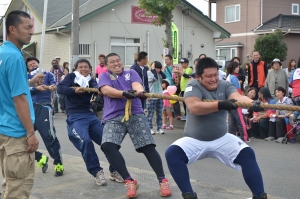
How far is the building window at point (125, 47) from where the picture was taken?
25031 mm

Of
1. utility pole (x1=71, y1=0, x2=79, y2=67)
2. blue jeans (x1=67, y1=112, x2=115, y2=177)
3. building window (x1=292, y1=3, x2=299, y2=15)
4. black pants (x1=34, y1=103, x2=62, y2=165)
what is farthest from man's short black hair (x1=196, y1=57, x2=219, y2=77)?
building window (x1=292, y1=3, x2=299, y2=15)

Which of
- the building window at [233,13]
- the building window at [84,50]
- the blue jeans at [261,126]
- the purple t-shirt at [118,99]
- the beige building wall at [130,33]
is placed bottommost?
the blue jeans at [261,126]

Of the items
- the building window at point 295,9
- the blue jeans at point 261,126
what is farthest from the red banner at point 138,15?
the blue jeans at point 261,126

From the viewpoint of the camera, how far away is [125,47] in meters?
25.4

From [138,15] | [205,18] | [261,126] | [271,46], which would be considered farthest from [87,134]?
[271,46]

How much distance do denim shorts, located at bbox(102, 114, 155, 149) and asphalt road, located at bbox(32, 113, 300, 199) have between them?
0.86 meters

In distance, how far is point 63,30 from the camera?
23.1 meters

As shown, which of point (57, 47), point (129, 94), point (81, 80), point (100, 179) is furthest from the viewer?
point (57, 47)

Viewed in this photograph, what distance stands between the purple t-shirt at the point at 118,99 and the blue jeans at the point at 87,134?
58 cm

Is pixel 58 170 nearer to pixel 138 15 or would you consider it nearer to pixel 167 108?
pixel 167 108

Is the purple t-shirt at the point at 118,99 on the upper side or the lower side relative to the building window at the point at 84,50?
lower

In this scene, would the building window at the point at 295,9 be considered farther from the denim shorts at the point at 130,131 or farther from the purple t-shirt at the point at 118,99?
the denim shorts at the point at 130,131

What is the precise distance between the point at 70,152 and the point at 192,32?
18811 mm

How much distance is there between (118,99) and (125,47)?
19.5 metres
